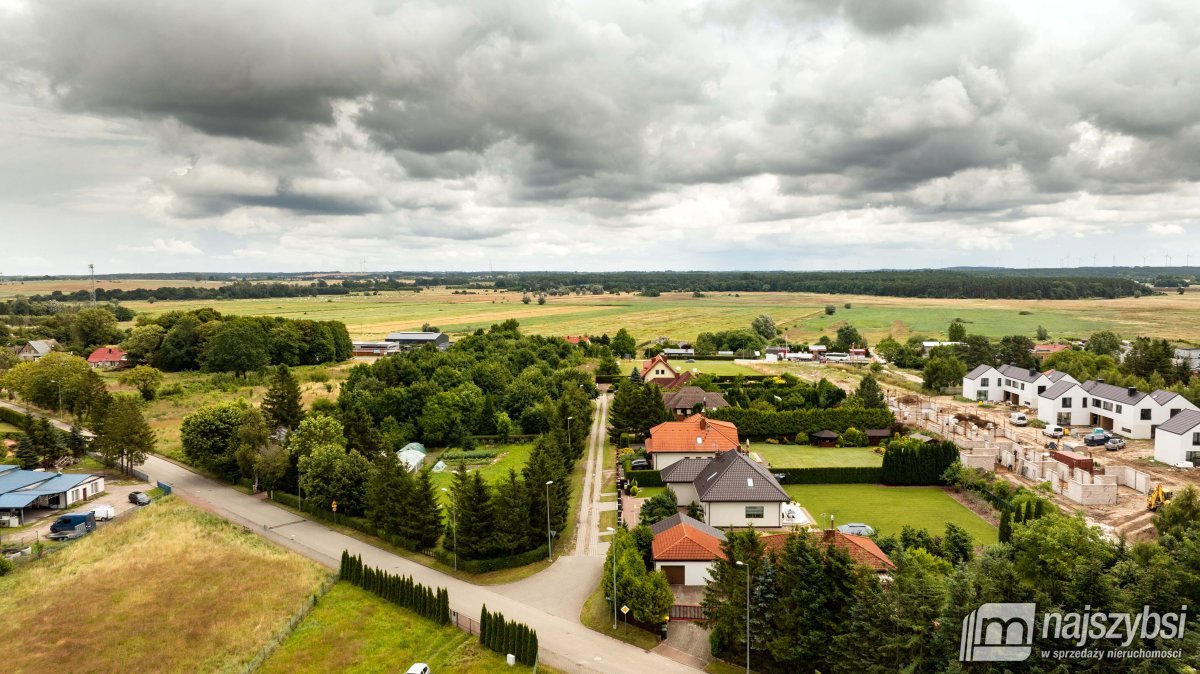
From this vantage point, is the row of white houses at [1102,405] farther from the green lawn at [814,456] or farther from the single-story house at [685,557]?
the single-story house at [685,557]

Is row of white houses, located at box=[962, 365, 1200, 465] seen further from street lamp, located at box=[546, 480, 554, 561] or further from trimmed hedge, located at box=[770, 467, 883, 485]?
street lamp, located at box=[546, 480, 554, 561]

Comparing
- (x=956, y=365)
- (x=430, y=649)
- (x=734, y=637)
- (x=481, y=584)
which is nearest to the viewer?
(x=734, y=637)

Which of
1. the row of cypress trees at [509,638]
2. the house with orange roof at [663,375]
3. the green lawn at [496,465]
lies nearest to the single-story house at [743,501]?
the row of cypress trees at [509,638]

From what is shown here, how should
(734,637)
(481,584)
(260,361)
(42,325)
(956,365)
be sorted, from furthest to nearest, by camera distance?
(42,325), (260,361), (956,365), (481,584), (734,637)

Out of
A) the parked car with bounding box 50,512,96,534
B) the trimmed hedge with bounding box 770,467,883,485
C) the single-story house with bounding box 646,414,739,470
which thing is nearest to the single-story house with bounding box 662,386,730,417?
the single-story house with bounding box 646,414,739,470

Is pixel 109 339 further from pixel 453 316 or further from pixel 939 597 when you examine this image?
pixel 939 597

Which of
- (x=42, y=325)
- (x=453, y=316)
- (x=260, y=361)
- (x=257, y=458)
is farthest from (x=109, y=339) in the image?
(x=257, y=458)
